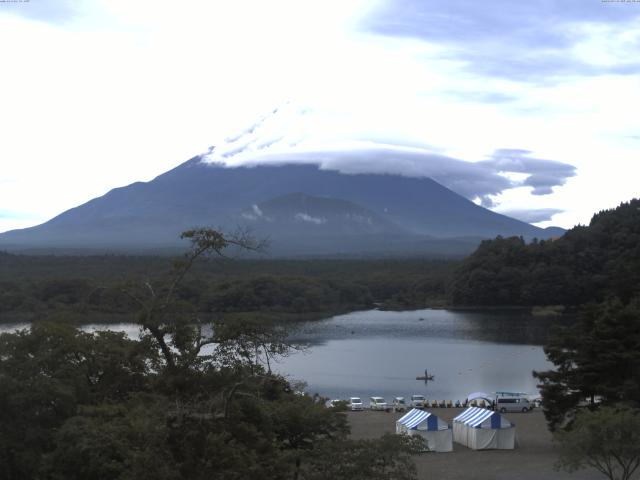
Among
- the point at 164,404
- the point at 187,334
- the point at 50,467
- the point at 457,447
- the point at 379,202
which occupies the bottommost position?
the point at 457,447

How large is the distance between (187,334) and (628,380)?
10491 millimetres

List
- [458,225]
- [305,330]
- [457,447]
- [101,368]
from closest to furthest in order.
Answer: [101,368] → [457,447] → [305,330] → [458,225]

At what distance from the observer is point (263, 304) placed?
2067 inches

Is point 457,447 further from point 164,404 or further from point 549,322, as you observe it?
point 549,322

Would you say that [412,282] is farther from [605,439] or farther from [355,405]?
[605,439]

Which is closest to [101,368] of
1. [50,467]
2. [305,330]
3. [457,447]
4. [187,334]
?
[50,467]

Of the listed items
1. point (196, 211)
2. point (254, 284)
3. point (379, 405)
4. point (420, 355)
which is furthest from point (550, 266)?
point (196, 211)

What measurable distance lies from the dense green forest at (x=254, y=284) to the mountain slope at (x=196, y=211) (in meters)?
64.2

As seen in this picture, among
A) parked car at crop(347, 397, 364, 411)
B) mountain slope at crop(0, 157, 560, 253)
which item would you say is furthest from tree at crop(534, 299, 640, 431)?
mountain slope at crop(0, 157, 560, 253)

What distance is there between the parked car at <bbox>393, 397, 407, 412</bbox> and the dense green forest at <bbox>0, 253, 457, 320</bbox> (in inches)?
636

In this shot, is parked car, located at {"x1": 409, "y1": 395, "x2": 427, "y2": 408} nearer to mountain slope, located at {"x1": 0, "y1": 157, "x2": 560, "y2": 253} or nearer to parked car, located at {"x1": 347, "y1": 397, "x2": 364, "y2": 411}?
parked car, located at {"x1": 347, "y1": 397, "x2": 364, "y2": 411}

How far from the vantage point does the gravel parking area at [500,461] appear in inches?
570

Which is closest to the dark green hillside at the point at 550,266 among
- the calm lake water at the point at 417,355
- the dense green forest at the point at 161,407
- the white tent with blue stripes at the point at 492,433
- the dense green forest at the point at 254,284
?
the dense green forest at the point at 254,284

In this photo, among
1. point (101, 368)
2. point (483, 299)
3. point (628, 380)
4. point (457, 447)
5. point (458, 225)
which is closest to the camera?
point (101, 368)
